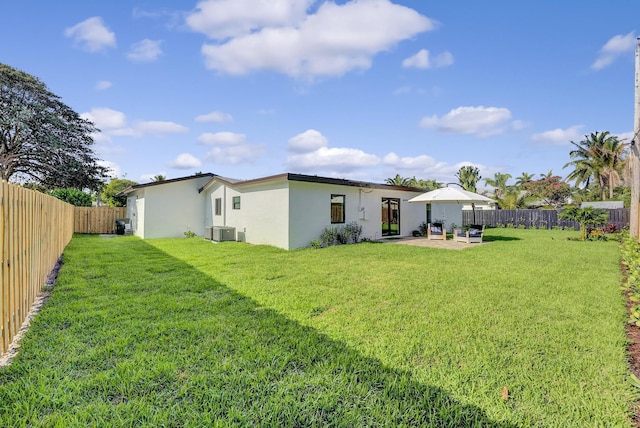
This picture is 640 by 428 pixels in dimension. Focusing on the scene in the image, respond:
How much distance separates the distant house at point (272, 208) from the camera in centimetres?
1202

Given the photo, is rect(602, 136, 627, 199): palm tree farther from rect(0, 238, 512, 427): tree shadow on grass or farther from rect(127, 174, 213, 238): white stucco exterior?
rect(0, 238, 512, 427): tree shadow on grass

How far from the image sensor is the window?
13242 millimetres

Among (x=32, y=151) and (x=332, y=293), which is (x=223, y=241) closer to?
(x=332, y=293)

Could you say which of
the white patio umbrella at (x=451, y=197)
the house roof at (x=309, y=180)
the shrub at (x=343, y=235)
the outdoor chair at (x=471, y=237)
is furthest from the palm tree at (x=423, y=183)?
the shrub at (x=343, y=235)

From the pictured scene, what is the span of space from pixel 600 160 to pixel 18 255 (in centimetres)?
4751

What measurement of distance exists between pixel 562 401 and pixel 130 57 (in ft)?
42.5

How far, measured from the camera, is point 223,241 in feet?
46.6

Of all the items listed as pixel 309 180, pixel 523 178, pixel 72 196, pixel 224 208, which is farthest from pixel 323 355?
pixel 523 178

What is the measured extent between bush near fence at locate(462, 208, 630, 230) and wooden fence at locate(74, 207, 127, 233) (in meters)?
23.8

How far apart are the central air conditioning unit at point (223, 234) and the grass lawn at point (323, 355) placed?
775 cm

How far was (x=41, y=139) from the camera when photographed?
769 inches

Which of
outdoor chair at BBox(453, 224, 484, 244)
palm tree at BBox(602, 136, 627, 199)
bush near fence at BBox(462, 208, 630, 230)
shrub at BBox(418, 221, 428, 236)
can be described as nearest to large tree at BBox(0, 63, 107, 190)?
shrub at BBox(418, 221, 428, 236)

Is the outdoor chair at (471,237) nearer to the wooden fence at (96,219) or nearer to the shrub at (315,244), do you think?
the shrub at (315,244)

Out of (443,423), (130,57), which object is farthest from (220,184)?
(443,423)
